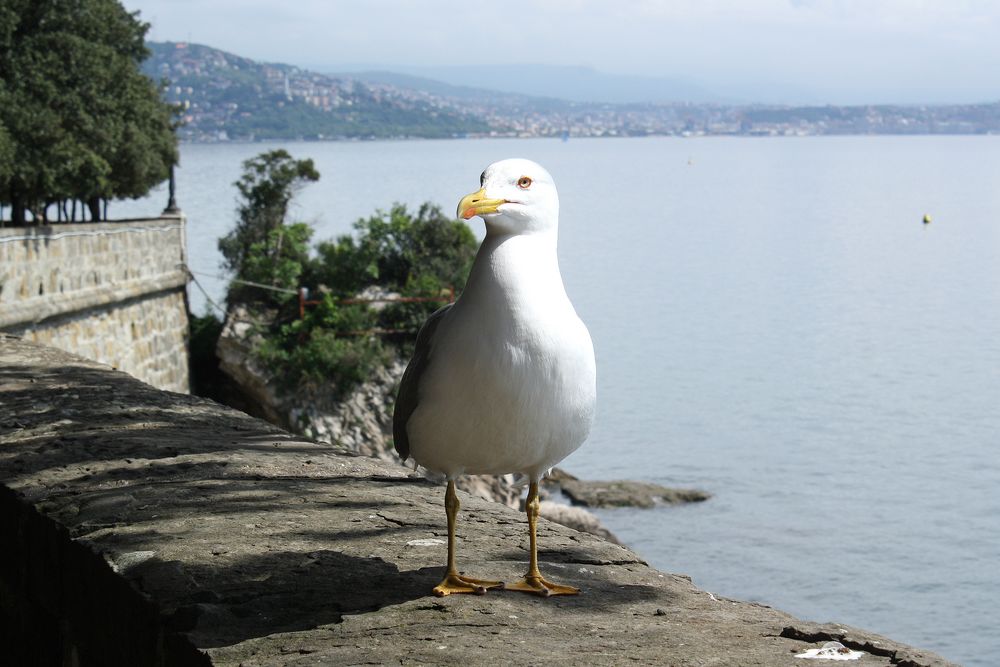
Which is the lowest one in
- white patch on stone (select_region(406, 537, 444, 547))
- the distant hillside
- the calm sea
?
the calm sea

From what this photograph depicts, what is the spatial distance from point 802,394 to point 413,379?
Answer: 111 ft

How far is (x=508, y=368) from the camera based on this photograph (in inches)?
120

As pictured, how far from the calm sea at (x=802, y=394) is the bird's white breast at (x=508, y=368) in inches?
653

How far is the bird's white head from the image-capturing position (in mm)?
3090

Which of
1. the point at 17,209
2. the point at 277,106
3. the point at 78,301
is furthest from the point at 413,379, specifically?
the point at 277,106

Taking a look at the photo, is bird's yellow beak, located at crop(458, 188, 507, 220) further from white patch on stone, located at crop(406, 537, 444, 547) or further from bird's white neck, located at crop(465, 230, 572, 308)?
white patch on stone, located at crop(406, 537, 444, 547)

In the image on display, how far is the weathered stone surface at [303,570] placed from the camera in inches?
113

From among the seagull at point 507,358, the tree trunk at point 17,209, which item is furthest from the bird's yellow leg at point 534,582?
the tree trunk at point 17,209

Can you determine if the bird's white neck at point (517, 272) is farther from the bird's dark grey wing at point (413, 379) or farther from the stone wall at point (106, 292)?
the stone wall at point (106, 292)

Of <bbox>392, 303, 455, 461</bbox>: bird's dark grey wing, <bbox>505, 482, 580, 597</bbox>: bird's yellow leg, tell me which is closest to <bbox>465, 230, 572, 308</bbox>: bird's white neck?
<bbox>392, 303, 455, 461</bbox>: bird's dark grey wing

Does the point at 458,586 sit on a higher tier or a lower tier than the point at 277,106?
lower

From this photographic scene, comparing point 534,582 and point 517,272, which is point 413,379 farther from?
point 534,582

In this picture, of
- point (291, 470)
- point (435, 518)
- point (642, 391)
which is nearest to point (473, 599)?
point (435, 518)

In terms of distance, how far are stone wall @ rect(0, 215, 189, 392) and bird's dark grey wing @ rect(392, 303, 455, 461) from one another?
11.8 m
